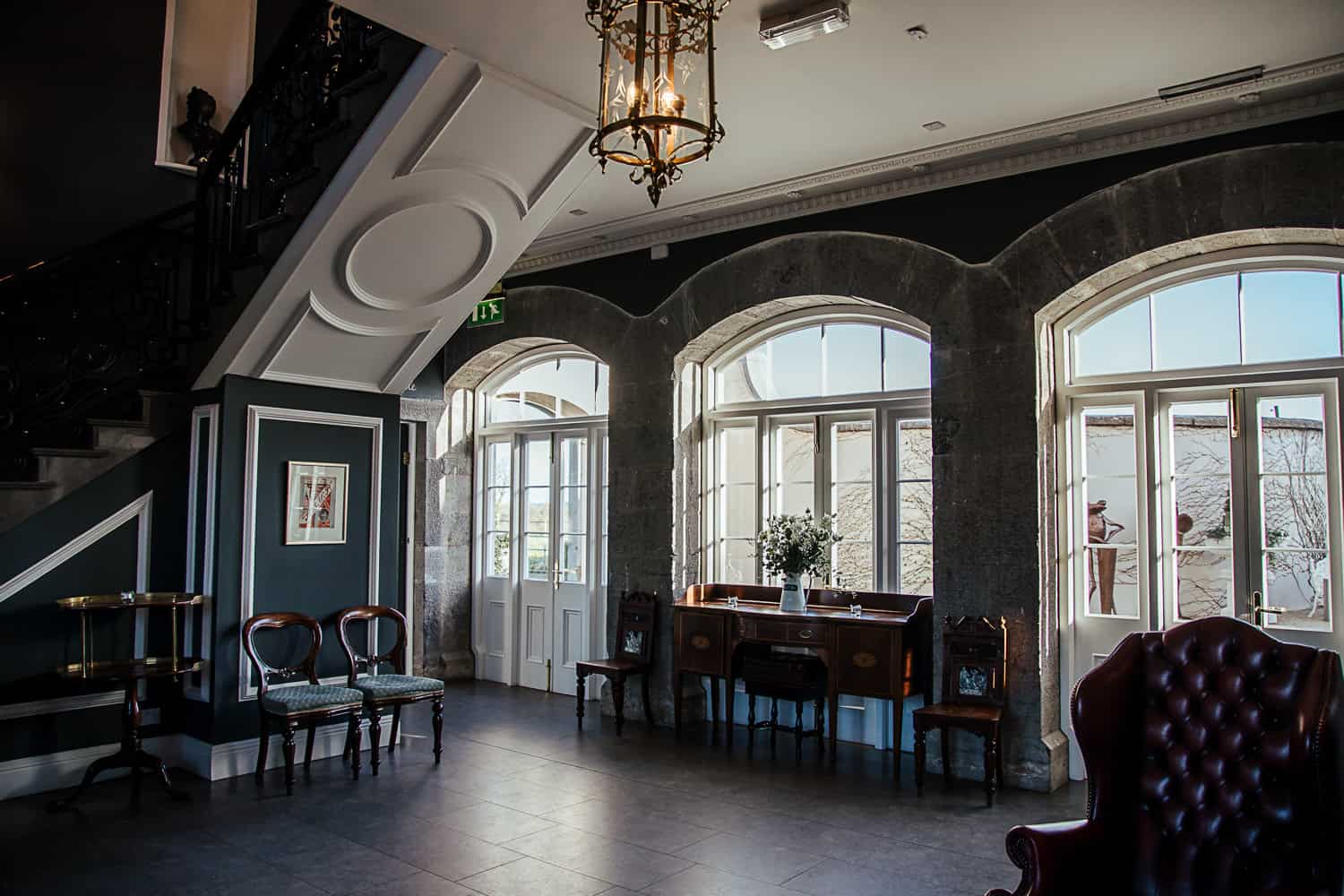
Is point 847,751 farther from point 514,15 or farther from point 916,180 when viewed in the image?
point 514,15

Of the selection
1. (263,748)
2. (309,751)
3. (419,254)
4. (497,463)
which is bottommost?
(309,751)

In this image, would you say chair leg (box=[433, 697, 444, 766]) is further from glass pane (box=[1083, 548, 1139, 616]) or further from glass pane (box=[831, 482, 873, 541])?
glass pane (box=[1083, 548, 1139, 616])

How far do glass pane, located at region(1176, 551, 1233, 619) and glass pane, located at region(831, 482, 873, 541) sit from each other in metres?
1.93

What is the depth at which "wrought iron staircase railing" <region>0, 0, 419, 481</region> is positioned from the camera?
521 cm

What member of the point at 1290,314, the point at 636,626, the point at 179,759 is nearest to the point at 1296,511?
the point at 1290,314

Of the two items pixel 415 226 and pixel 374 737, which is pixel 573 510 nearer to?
pixel 374 737

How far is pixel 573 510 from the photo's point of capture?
8.40 meters

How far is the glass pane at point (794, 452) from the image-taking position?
277 inches

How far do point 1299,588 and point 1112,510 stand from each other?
102 cm

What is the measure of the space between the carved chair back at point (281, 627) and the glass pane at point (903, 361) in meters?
4.07

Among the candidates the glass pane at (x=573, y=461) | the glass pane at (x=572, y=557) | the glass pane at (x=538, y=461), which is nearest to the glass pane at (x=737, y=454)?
the glass pane at (x=573, y=461)

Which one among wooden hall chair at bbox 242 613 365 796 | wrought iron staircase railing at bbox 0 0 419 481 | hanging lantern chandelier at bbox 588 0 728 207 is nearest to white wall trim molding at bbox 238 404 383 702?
wooden hall chair at bbox 242 613 365 796

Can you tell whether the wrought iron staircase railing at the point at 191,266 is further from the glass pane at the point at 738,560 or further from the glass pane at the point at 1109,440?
the glass pane at the point at 1109,440

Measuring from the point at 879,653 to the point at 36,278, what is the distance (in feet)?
18.4
